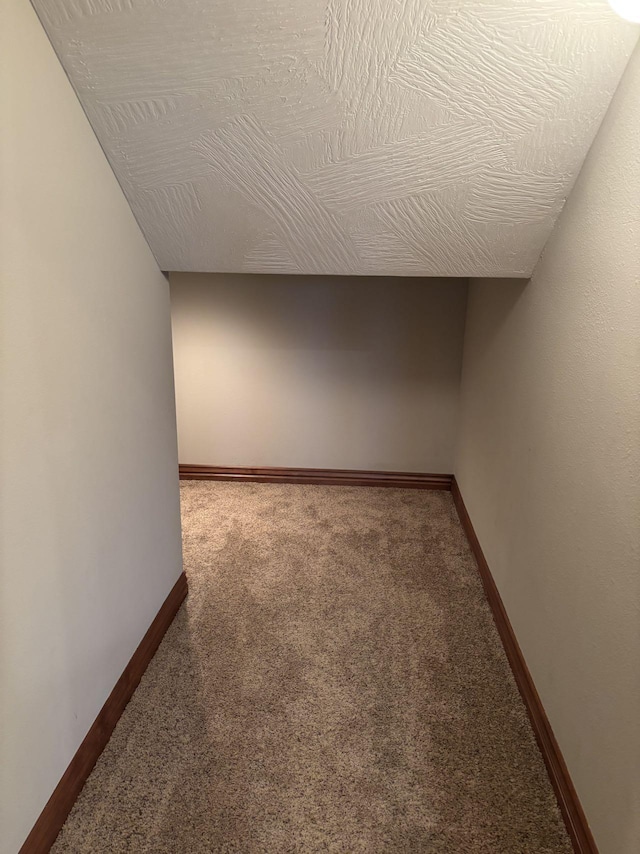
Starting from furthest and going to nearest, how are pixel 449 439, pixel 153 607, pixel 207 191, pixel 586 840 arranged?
1. pixel 449 439
2. pixel 153 607
3. pixel 207 191
4. pixel 586 840

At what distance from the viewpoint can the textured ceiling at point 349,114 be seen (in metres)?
1.02

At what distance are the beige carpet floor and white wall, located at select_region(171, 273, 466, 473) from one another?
754 mm

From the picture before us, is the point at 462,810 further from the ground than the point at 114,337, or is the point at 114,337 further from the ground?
the point at 114,337

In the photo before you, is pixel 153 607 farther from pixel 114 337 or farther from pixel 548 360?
pixel 548 360

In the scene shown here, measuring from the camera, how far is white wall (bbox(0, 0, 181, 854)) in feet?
3.44

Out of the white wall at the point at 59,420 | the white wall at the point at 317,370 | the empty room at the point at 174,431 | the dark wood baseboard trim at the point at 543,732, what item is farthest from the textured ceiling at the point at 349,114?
the white wall at the point at 317,370

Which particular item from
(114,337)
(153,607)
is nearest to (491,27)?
(114,337)

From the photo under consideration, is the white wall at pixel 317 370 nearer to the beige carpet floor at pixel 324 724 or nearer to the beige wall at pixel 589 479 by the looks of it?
the beige carpet floor at pixel 324 724

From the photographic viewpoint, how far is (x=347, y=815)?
51.1 inches

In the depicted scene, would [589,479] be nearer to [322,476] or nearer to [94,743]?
[94,743]

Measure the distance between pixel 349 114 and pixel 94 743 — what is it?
1.54 meters

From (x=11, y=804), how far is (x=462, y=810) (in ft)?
3.05

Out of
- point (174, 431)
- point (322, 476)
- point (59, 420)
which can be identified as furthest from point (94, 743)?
point (322, 476)

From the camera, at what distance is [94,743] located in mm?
1418
